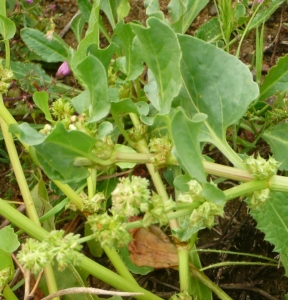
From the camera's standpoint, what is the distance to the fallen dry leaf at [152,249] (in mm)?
1304

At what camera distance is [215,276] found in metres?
1.38

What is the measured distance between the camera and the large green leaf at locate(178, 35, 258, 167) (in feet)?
3.17

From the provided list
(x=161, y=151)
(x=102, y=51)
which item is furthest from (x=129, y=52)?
(x=161, y=151)

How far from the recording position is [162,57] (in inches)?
34.4

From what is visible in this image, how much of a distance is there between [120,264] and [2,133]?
1.68ft

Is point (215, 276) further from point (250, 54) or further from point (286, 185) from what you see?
point (250, 54)

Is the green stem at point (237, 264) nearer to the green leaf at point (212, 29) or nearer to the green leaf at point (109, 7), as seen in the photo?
the green leaf at point (212, 29)

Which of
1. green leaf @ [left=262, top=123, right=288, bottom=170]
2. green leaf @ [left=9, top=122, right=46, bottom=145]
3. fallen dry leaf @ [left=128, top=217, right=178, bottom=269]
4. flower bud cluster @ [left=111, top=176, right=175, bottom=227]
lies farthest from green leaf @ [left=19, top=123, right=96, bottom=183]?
green leaf @ [left=262, top=123, right=288, bottom=170]

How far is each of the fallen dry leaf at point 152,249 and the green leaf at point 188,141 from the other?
0.53 m

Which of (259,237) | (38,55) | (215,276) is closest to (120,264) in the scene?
(215,276)

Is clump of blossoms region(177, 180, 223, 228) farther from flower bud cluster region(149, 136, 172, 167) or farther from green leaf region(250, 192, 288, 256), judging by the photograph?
green leaf region(250, 192, 288, 256)

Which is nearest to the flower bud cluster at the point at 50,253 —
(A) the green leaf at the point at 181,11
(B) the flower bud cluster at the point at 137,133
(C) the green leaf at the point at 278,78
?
(B) the flower bud cluster at the point at 137,133

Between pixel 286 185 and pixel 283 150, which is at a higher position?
pixel 286 185

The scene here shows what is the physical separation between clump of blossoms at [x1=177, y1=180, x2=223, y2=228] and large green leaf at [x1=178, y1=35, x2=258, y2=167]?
12 cm
